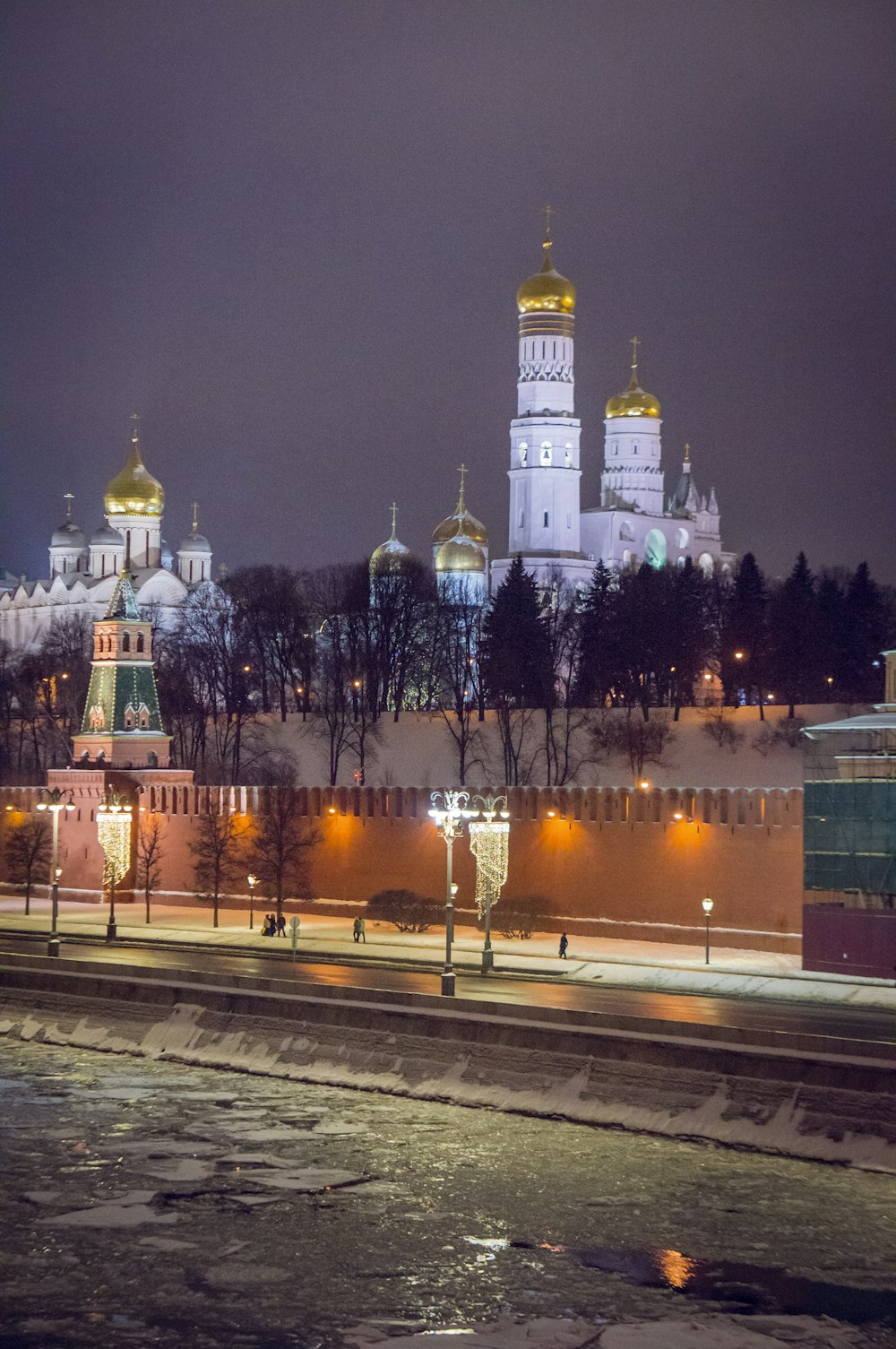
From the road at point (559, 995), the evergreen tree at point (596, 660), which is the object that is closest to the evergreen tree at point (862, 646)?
the evergreen tree at point (596, 660)

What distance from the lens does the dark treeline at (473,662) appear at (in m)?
52.4

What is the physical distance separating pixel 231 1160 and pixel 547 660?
122 ft

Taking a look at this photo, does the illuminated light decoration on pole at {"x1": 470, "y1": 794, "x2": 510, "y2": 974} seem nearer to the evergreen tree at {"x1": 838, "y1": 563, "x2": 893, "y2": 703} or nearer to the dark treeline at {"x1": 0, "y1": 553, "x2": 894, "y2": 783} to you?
the dark treeline at {"x1": 0, "y1": 553, "x2": 894, "y2": 783}

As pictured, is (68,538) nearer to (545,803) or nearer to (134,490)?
(134,490)

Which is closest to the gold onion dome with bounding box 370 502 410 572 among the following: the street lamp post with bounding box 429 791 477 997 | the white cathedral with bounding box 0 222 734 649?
the white cathedral with bounding box 0 222 734 649

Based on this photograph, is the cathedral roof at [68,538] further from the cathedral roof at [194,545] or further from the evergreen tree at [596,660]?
the evergreen tree at [596,660]

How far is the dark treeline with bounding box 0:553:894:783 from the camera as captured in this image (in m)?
52.4

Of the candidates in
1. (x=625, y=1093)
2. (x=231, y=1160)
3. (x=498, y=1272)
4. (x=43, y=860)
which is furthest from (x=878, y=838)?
(x=43, y=860)

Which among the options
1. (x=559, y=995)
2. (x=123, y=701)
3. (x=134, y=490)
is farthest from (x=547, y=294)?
(x=559, y=995)

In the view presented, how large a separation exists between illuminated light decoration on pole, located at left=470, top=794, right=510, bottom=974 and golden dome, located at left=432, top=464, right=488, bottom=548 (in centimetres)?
4116

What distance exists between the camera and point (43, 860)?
43.5 metres

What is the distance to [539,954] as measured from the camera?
32.0 meters

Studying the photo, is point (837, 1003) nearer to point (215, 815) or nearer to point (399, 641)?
point (215, 815)

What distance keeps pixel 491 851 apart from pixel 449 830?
5.10m
